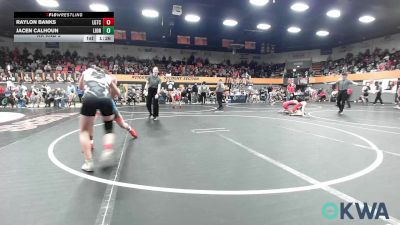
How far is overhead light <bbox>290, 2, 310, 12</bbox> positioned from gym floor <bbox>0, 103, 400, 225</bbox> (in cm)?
1095

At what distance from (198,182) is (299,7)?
47.0 feet

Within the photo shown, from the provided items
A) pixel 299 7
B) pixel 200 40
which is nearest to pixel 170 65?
pixel 200 40

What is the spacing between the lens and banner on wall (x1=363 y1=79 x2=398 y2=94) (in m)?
20.3

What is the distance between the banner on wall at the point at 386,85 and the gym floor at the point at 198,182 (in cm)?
1943

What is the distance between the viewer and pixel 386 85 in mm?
→ 20969

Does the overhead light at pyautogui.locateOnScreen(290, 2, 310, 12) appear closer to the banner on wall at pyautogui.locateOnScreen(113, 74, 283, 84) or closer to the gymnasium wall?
the banner on wall at pyautogui.locateOnScreen(113, 74, 283, 84)

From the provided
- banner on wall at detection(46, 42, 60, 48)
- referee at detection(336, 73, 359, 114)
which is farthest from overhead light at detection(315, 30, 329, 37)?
banner on wall at detection(46, 42, 60, 48)

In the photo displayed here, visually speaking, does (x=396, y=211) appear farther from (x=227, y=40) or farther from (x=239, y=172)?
(x=227, y=40)

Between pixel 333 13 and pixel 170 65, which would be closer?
pixel 333 13

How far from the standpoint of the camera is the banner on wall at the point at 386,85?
20.3m

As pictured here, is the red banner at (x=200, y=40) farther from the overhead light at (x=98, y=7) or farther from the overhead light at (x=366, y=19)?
the overhead light at (x=366, y=19)

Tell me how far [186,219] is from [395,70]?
937 inches

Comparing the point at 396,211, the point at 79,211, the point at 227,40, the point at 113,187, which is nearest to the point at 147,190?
the point at 113,187
